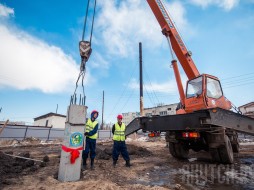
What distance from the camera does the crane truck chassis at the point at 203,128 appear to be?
4.92 m

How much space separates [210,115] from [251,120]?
84.2 inches

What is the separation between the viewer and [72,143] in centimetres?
452

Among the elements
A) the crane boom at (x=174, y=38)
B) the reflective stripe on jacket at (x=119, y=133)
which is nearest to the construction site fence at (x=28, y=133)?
the reflective stripe on jacket at (x=119, y=133)

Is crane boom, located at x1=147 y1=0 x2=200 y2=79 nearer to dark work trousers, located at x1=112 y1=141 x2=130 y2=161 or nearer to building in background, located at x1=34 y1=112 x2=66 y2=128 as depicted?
dark work trousers, located at x1=112 y1=141 x2=130 y2=161

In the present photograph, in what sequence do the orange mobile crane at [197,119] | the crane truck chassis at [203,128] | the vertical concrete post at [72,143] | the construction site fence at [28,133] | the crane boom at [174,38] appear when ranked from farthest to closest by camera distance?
the construction site fence at [28,133]
the crane boom at [174,38]
the orange mobile crane at [197,119]
the crane truck chassis at [203,128]
the vertical concrete post at [72,143]

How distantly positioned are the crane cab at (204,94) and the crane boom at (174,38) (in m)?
0.94

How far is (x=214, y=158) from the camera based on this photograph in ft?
20.3

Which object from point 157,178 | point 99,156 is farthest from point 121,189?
point 99,156

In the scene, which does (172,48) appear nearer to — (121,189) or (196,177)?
(196,177)

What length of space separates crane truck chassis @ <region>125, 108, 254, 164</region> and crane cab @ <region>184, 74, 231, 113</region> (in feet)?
2.73

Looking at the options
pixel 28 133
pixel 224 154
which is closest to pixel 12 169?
pixel 224 154

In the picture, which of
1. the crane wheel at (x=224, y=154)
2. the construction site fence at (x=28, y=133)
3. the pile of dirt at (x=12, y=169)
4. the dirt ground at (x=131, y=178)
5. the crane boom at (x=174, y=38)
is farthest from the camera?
the construction site fence at (x=28, y=133)

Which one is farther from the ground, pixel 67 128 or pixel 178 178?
pixel 67 128

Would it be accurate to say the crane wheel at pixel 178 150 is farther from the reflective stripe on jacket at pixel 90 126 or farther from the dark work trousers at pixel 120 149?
the reflective stripe on jacket at pixel 90 126
